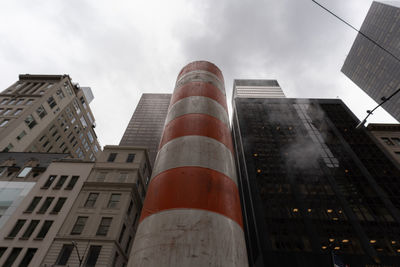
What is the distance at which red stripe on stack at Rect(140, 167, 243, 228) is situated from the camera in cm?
559

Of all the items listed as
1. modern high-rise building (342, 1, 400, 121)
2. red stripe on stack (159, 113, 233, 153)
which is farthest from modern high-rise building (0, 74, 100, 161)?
modern high-rise building (342, 1, 400, 121)

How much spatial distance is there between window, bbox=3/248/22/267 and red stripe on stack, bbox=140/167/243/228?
2676 cm

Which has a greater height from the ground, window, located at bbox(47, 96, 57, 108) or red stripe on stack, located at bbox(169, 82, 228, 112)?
window, located at bbox(47, 96, 57, 108)

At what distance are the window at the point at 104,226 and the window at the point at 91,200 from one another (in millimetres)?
3145

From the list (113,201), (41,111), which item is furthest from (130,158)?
(41,111)

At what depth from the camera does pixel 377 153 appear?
144 feet

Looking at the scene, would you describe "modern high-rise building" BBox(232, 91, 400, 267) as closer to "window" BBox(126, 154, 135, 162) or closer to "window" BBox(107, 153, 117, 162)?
"window" BBox(126, 154, 135, 162)

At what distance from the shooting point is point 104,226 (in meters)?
23.9

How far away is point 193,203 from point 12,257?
28.8 meters

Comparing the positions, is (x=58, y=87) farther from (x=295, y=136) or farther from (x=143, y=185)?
(x=295, y=136)

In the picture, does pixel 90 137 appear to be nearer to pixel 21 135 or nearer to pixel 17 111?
pixel 17 111

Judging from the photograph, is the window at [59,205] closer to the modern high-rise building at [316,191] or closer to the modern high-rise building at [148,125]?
the modern high-rise building at [316,191]

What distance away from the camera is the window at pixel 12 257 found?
2100 centimetres

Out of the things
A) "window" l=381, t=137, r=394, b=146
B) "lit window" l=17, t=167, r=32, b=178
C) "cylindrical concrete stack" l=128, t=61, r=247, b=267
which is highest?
"window" l=381, t=137, r=394, b=146
